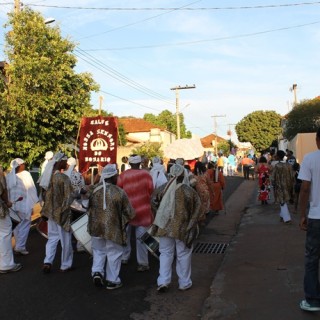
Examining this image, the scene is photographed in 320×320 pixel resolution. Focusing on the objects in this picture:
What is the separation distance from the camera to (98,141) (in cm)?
1105

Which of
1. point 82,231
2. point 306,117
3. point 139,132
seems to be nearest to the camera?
point 82,231

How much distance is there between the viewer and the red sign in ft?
36.1

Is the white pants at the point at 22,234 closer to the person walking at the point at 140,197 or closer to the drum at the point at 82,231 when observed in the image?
the drum at the point at 82,231

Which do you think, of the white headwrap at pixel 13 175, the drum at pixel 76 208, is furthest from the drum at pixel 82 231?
the white headwrap at pixel 13 175

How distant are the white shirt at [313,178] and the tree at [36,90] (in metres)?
7.84

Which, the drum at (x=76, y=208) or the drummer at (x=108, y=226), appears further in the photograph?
the drum at (x=76, y=208)

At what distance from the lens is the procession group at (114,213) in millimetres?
5645

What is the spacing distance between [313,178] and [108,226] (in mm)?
2661

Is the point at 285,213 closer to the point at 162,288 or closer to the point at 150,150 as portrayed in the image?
the point at 162,288

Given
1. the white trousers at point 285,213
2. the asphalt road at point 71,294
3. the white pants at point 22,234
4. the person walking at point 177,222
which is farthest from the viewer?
the white trousers at point 285,213

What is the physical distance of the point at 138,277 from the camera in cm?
646

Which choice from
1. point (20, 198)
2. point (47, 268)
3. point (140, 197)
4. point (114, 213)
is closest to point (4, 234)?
point (47, 268)

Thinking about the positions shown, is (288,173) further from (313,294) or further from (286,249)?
(313,294)

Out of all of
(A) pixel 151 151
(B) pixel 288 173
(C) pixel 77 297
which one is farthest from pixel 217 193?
(A) pixel 151 151
